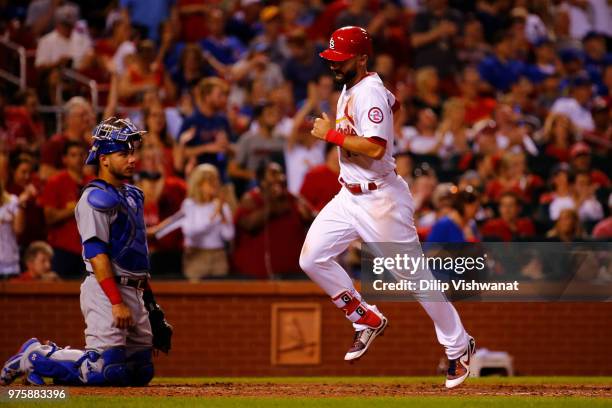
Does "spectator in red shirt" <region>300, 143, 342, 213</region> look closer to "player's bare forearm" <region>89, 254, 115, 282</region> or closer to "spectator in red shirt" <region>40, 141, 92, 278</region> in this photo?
"spectator in red shirt" <region>40, 141, 92, 278</region>

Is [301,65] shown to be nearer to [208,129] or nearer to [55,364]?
[208,129]

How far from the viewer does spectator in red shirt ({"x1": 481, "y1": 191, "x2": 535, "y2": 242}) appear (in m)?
12.1

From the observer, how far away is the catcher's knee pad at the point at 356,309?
8.02 metres

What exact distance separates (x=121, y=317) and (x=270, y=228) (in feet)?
13.7

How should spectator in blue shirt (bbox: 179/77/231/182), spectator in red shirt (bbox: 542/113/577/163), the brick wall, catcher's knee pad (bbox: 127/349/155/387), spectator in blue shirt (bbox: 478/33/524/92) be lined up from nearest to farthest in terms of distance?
catcher's knee pad (bbox: 127/349/155/387) < the brick wall < spectator in blue shirt (bbox: 179/77/231/182) < spectator in red shirt (bbox: 542/113/577/163) < spectator in blue shirt (bbox: 478/33/524/92)

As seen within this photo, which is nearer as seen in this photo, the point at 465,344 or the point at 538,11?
the point at 465,344

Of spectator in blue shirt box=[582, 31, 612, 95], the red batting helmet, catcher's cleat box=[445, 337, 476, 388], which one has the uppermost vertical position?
spectator in blue shirt box=[582, 31, 612, 95]

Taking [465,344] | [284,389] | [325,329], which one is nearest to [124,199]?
[284,389]

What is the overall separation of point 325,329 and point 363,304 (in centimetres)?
389

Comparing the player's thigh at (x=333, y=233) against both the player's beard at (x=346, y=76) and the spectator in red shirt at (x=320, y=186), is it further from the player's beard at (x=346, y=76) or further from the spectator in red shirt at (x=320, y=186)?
the spectator in red shirt at (x=320, y=186)

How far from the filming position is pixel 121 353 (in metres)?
7.55

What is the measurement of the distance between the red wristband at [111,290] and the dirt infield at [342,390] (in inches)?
22.9

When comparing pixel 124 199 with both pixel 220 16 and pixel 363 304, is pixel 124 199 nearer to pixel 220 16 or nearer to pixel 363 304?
pixel 363 304

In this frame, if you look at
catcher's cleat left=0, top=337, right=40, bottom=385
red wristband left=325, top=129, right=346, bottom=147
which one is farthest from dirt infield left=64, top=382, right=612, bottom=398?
red wristband left=325, top=129, right=346, bottom=147
